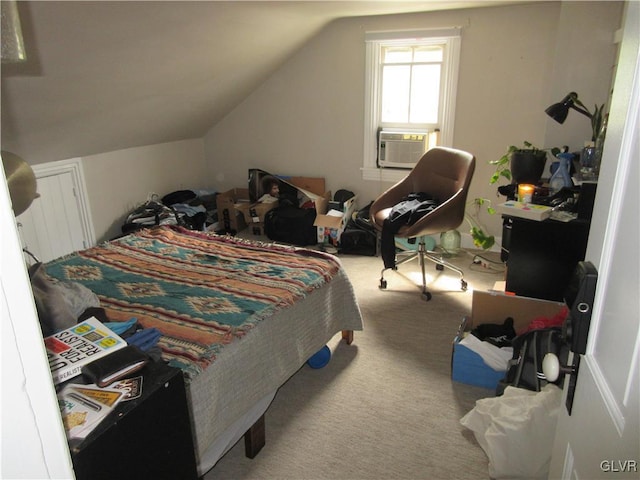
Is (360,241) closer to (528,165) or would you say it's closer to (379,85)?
(379,85)

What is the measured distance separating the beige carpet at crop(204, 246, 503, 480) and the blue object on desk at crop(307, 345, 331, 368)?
3cm

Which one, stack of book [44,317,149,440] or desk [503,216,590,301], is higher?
stack of book [44,317,149,440]

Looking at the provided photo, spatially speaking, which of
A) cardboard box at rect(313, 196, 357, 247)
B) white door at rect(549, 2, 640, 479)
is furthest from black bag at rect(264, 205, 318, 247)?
white door at rect(549, 2, 640, 479)

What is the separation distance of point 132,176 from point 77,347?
11.2ft

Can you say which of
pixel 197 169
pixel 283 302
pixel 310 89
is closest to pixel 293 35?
pixel 310 89

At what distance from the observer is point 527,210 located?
2.37 m

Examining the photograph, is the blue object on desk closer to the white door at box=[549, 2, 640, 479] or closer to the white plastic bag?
the white plastic bag

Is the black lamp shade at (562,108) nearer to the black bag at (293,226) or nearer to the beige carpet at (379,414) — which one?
the beige carpet at (379,414)

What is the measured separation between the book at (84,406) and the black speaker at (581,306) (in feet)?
3.13

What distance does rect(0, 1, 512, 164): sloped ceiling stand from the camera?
215cm

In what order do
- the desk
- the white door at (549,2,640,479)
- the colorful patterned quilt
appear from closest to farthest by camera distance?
the white door at (549,2,640,479), the colorful patterned quilt, the desk

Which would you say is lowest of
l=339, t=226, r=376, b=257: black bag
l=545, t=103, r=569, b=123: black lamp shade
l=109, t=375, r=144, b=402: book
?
l=339, t=226, r=376, b=257: black bag

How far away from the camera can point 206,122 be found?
186 inches

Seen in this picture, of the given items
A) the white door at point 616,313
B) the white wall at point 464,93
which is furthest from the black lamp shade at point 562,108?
the white door at point 616,313
